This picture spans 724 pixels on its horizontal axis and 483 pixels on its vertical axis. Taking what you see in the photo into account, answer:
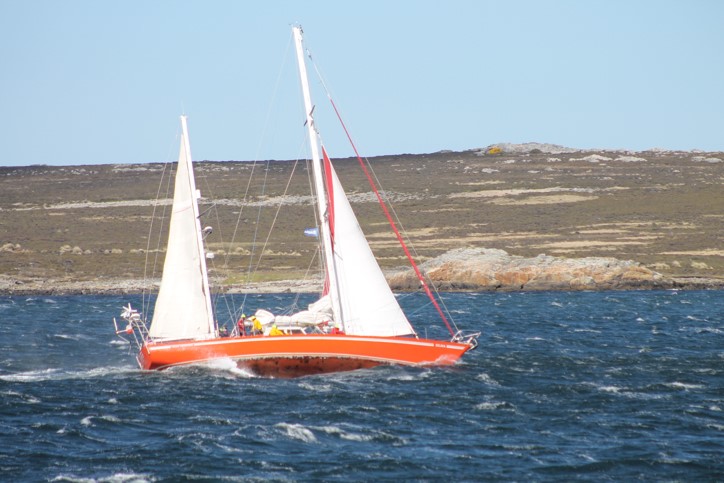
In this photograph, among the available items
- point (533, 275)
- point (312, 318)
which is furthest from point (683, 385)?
point (533, 275)

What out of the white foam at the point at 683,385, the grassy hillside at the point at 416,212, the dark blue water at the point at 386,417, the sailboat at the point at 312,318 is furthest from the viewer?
the grassy hillside at the point at 416,212

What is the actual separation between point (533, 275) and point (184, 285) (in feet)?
157

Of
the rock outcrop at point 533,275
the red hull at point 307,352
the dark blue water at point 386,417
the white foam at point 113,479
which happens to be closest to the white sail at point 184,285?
the red hull at point 307,352

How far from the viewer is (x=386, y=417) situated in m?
31.8

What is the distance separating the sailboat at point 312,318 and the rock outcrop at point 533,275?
1739 inches

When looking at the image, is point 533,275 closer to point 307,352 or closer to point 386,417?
point 307,352

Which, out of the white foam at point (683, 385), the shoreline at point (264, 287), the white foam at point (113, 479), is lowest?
the shoreline at point (264, 287)

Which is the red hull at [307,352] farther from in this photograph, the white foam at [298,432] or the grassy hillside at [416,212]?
the grassy hillside at [416,212]

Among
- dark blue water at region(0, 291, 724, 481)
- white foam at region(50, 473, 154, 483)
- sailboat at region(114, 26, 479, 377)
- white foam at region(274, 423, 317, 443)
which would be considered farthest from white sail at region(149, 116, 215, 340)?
white foam at region(50, 473, 154, 483)

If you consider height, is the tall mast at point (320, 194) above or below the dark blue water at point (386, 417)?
above

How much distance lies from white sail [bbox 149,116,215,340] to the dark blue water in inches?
74.3

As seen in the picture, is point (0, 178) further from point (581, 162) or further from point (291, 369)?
point (291, 369)

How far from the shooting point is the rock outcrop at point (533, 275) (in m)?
84.1

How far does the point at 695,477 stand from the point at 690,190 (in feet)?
382
